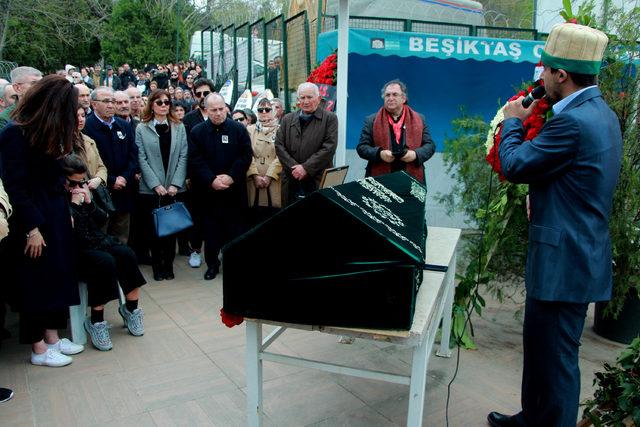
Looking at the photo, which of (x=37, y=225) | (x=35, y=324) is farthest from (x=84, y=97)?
(x=35, y=324)

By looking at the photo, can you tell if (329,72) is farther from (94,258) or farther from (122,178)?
(94,258)

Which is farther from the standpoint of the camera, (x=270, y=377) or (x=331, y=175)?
→ (x=331, y=175)

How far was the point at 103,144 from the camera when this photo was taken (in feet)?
16.1

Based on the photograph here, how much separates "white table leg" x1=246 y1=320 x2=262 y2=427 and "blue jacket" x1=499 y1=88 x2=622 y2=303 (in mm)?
1259

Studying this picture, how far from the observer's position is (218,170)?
17.7 feet

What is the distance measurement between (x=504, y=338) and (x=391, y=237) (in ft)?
8.33

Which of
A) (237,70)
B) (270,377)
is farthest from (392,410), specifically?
(237,70)

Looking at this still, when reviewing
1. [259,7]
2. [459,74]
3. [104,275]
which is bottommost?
[104,275]

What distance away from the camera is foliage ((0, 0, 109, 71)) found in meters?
18.8

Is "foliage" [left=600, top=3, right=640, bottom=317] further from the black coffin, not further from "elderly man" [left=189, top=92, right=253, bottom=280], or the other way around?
"elderly man" [left=189, top=92, right=253, bottom=280]

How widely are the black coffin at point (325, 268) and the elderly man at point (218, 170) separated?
10.8ft

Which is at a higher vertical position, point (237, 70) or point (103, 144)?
point (237, 70)

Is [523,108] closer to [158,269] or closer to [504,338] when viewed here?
[504,338]

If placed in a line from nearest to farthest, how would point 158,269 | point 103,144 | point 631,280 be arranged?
point 631,280 → point 103,144 → point 158,269
